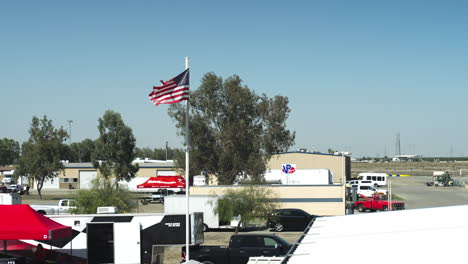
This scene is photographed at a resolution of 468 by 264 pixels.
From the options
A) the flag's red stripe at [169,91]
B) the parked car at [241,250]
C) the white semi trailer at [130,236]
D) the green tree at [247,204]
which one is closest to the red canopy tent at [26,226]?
the white semi trailer at [130,236]

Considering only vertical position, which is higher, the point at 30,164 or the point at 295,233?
the point at 30,164

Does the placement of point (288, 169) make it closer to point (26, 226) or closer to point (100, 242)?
point (100, 242)

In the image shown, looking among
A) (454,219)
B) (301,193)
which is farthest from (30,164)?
(454,219)

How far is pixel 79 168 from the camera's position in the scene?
81.6 metres

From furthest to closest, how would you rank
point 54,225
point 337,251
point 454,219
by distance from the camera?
1. point 54,225
2. point 454,219
3. point 337,251

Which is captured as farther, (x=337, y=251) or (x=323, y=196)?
(x=323, y=196)

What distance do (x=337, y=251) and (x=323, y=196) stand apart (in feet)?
99.5

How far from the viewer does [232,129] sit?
2112 inches

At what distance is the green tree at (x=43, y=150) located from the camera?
58500 millimetres

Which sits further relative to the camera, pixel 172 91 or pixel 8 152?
pixel 8 152

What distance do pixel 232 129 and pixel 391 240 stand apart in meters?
43.5

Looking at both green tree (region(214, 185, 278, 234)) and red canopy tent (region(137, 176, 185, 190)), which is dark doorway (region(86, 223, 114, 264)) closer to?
green tree (region(214, 185, 278, 234))

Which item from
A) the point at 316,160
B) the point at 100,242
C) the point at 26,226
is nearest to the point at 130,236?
the point at 100,242

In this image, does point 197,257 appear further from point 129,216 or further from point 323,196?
point 323,196
